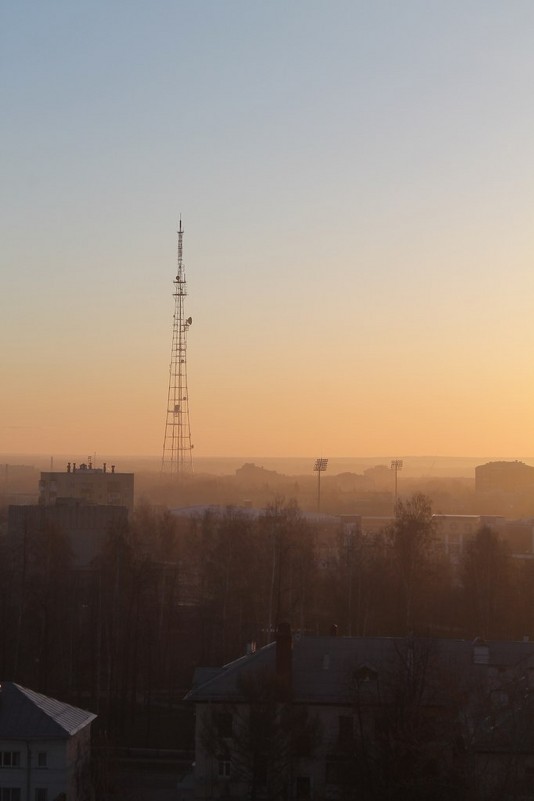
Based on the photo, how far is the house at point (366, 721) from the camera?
18.9 metres

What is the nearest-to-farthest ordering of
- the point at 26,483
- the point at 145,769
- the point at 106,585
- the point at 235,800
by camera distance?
the point at 235,800 → the point at 145,769 → the point at 106,585 → the point at 26,483

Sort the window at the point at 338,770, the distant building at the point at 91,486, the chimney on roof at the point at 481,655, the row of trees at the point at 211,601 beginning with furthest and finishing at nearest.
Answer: the distant building at the point at 91,486, the row of trees at the point at 211,601, the chimney on roof at the point at 481,655, the window at the point at 338,770

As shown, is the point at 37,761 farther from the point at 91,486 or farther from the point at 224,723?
the point at 91,486

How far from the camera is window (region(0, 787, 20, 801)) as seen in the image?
77.5 feet

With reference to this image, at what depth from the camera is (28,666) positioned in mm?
35562

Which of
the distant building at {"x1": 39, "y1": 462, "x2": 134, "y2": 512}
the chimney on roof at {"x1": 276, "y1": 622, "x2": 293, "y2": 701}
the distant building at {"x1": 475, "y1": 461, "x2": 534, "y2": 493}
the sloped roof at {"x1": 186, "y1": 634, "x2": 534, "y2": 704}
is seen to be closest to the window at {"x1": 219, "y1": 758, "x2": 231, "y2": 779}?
the sloped roof at {"x1": 186, "y1": 634, "x2": 534, "y2": 704}

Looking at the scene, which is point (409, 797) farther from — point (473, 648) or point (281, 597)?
point (281, 597)

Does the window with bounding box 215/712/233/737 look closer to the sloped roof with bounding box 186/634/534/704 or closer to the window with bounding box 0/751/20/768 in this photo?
the sloped roof with bounding box 186/634/534/704

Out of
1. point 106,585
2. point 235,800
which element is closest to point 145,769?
point 235,800

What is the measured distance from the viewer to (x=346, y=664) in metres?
24.3

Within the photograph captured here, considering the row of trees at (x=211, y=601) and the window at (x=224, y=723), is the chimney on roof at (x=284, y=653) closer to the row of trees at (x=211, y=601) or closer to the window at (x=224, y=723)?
the window at (x=224, y=723)

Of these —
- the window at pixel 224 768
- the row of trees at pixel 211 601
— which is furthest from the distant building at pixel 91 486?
the window at pixel 224 768

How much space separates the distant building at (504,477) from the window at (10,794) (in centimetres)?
13389

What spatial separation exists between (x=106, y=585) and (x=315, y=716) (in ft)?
65.2
